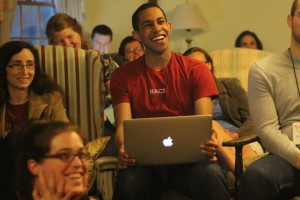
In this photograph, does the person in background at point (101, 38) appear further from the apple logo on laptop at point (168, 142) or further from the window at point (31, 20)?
the apple logo on laptop at point (168, 142)

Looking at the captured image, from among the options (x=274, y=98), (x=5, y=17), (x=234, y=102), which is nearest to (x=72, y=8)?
(x=5, y=17)

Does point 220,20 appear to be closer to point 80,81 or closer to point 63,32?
point 63,32

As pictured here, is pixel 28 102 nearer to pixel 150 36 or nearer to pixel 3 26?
pixel 150 36

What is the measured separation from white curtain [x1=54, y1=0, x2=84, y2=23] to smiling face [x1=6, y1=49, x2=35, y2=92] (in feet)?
9.17

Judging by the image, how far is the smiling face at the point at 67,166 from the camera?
54.5 inches

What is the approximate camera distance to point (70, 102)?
2.74 metres

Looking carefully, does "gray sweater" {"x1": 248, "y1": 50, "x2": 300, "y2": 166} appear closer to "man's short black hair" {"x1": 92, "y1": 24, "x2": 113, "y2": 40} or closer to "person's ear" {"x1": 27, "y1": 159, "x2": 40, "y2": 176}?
"person's ear" {"x1": 27, "y1": 159, "x2": 40, "y2": 176}

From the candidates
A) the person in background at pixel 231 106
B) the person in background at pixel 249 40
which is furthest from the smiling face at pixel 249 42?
the person in background at pixel 231 106

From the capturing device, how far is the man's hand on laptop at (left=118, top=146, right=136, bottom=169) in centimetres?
223

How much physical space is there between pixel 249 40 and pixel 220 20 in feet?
2.07

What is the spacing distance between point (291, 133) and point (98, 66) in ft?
3.40

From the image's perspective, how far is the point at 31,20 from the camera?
5492 mm

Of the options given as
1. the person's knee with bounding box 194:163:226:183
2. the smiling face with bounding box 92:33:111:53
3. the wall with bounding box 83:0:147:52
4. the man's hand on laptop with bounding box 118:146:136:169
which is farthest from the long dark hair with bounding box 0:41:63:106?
the wall with bounding box 83:0:147:52

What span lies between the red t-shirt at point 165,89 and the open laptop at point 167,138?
348 mm
